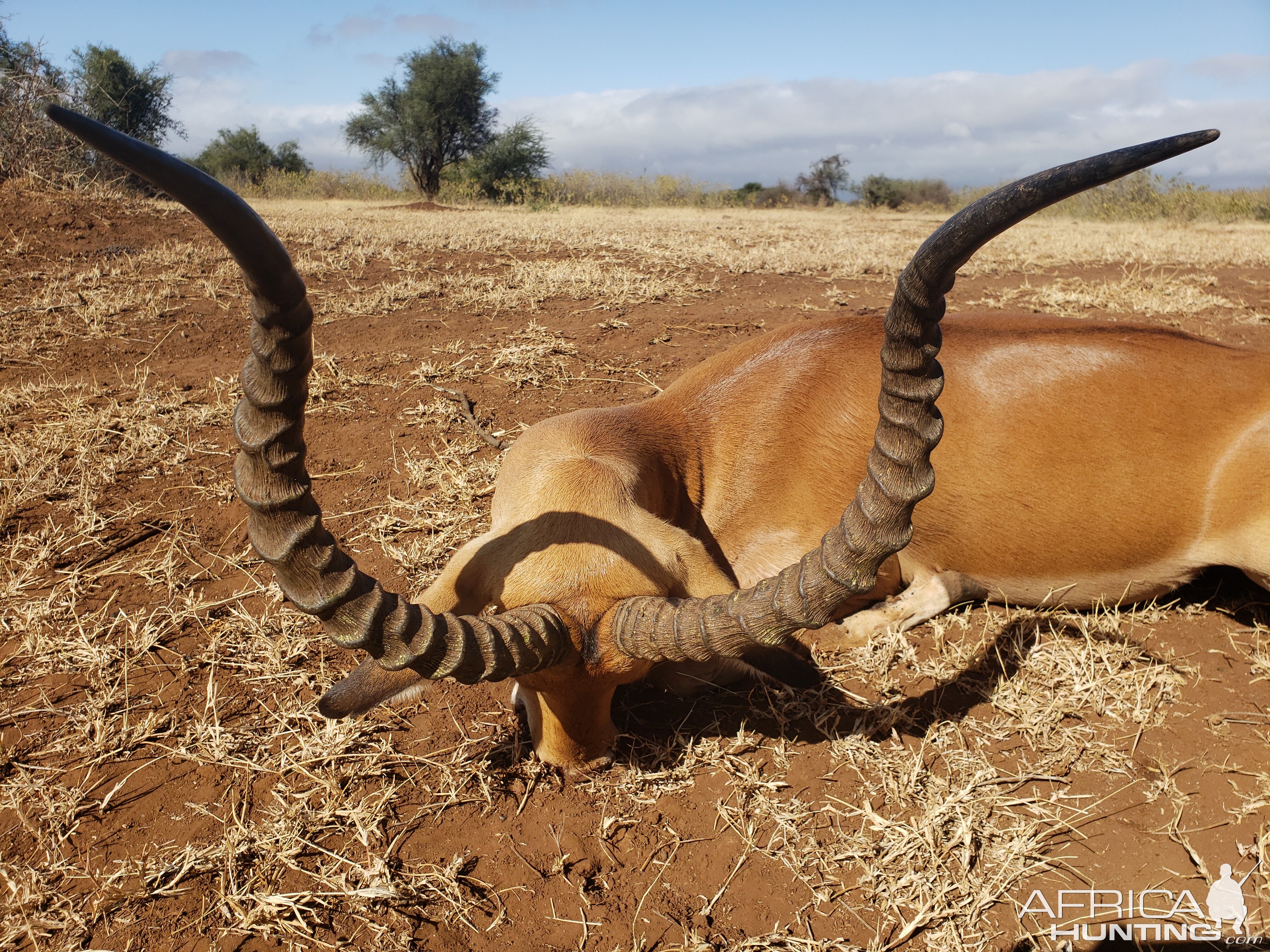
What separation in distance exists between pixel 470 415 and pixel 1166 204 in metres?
23.8

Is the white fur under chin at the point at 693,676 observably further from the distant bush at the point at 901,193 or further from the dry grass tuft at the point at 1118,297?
the distant bush at the point at 901,193

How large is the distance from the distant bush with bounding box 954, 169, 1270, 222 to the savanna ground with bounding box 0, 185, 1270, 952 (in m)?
20.2

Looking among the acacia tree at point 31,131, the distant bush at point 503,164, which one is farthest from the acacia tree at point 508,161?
the acacia tree at point 31,131

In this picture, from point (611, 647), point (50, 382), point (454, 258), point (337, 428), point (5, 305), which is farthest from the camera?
point (454, 258)

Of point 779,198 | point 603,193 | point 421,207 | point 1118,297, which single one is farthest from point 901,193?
point 1118,297

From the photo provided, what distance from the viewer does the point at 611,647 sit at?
239 cm

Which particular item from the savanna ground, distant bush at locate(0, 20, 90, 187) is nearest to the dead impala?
the savanna ground

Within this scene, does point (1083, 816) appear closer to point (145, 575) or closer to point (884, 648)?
point (884, 648)

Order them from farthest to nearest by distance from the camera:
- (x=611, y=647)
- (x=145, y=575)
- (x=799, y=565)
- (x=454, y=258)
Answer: (x=454, y=258) → (x=145, y=575) → (x=611, y=647) → (x=799, y=565)

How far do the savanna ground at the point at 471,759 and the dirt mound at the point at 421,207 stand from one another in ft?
57.5

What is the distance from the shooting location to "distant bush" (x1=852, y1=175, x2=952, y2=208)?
33406mm

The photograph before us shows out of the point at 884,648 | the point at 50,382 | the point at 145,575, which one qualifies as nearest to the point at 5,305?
the point at 50,382

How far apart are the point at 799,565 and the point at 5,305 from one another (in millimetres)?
8736

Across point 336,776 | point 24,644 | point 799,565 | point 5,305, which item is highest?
point 5,305
